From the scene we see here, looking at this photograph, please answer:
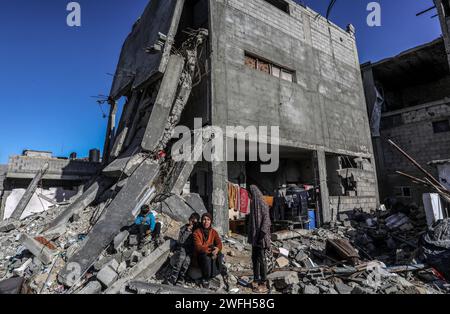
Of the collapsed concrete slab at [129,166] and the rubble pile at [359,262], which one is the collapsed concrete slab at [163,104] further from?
the rubble pile at [359,262]

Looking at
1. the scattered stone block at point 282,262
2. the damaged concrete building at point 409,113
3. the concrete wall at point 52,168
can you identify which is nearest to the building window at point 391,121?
the damaged concrete building at point 409,113

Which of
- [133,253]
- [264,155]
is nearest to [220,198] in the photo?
[133,253]

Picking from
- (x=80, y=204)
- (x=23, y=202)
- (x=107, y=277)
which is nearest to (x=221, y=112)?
(x=80, y=204)

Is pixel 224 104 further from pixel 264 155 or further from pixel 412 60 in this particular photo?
pixel 412 60

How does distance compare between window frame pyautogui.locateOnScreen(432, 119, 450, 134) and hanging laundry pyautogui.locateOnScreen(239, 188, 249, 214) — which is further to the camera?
window frame pyautogui.locateOnScreen(432, 119, 450, 134)

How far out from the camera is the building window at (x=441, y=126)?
1484cm

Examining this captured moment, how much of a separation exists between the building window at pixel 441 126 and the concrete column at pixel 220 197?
47.7ft

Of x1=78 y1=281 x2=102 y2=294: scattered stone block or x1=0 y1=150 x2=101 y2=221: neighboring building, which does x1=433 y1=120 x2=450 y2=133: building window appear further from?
x1=0 y1=150 x2=101 y2=221: neighboring building

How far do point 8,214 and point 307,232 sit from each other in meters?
15.1

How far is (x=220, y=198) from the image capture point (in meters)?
8.33

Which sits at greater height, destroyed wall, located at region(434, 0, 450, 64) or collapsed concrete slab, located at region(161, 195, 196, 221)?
destroyed wall, located at region(434, 0, 450, 64)

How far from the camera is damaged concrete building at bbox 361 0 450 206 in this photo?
15039mm

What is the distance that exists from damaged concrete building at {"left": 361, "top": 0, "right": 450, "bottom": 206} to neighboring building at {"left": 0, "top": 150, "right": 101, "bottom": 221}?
17932 millimetres

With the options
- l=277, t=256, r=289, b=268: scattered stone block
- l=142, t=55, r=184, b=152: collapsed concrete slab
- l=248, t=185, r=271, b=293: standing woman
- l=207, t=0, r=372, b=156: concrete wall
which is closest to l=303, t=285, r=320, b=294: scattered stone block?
l=248, t=185, r=271, b=293: standing woman
